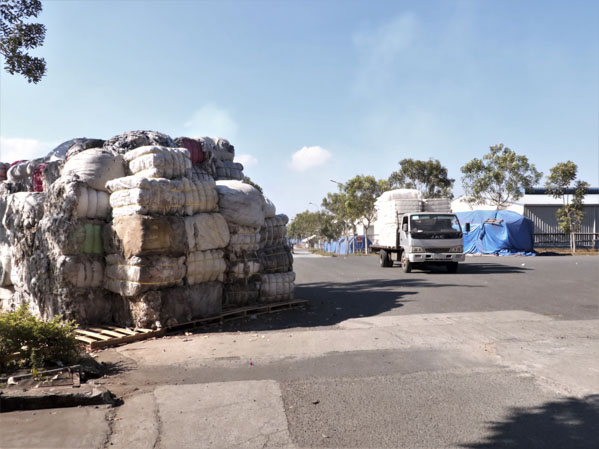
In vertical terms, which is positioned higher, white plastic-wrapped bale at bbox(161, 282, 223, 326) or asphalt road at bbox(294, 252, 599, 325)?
white plastic-wrapped bale at bbox(161, 282, 223, 326)

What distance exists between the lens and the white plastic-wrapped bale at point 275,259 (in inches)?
356

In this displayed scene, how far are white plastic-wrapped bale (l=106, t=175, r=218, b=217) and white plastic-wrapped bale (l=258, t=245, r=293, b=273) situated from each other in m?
1.87

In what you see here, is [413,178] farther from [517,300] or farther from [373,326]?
[373,326]

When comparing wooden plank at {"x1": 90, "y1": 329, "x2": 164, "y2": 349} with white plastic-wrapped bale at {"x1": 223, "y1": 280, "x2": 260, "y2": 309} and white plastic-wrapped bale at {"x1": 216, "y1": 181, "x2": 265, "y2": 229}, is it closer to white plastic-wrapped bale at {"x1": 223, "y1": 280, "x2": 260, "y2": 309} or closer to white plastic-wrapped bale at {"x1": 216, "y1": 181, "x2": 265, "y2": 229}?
white plastic-wrapped bale at {"x1": 223, "y1": 280, "x2": 260, "y2": 309}

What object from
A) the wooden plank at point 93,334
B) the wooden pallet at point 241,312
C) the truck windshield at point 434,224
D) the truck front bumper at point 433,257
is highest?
the truck windshield at point 434,224

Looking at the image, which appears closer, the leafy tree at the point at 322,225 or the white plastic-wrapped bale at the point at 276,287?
the white plastic-wrapped bale at the point at 276,287

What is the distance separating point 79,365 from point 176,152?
3.69m

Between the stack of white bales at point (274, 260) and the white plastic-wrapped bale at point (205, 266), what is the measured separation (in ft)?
4.05

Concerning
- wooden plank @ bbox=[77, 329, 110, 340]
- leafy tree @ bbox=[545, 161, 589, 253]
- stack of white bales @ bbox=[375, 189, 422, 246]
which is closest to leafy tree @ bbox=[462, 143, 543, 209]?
leafy tree @ bbox=[545, 161, 589, 253]

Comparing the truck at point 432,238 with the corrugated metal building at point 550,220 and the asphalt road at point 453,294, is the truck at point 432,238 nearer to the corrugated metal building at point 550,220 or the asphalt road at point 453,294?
the asphalt road at point 453,294

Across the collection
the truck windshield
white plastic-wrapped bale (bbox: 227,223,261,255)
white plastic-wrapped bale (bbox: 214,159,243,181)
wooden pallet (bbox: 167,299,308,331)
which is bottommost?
wooden pallet (bbox: 167,299,308,331)

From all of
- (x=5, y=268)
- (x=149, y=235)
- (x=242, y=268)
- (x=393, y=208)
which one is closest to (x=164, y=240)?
(x=149, y=235)

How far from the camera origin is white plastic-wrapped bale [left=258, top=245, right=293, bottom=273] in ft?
29.7

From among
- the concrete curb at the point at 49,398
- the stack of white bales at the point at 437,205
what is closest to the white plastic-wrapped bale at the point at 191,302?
the concrete curb at the point at 49,398
